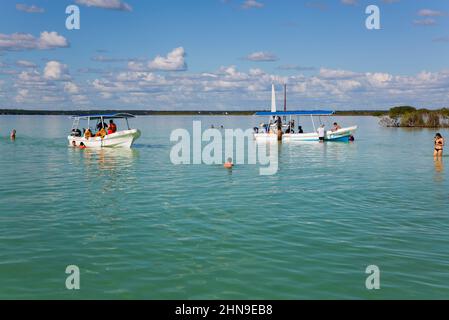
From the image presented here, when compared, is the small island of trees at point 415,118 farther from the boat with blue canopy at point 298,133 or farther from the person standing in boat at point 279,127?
the person standing in boat at point 279,127

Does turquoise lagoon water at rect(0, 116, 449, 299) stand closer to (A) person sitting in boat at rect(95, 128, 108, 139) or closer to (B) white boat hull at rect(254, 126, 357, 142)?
(A) person sitting in boat at rect(95, 128, 108, 139)

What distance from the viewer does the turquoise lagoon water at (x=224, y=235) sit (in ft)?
33.7

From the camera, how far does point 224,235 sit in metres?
14.1

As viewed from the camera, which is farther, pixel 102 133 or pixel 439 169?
pixel 102 133

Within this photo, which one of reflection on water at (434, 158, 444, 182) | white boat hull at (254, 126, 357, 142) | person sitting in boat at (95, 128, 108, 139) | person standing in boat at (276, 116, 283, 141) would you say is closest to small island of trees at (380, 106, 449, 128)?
white boat hull at (254, 126, 357, 142)

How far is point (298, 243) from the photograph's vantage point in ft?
43.7

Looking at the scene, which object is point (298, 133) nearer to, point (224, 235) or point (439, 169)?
point (439, 169)

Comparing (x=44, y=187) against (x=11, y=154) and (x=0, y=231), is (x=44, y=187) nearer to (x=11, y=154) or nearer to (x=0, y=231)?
(x=0, y=231)

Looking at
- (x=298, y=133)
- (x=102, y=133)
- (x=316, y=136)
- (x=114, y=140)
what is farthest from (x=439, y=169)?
(x=102, y=133)

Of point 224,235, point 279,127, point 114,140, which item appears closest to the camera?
point 224,235

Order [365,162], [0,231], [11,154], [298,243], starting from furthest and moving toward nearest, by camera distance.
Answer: [11,154], [365,162], [0,231], [298,243]

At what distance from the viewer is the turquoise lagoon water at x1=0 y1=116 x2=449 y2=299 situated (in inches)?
404
